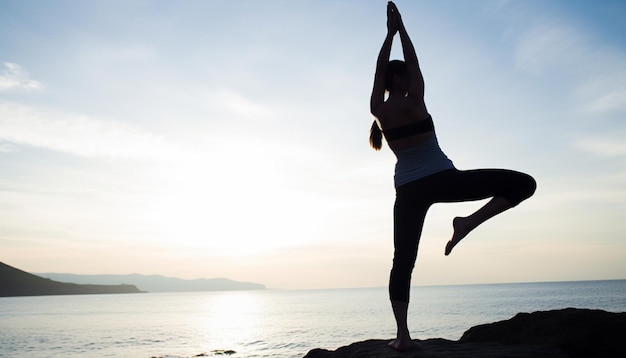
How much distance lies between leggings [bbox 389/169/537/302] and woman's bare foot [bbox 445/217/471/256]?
8.1 inches

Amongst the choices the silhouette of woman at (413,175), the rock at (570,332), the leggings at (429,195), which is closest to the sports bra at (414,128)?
the silhouette of woman at (413,175)

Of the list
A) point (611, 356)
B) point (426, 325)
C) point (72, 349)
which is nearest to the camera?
point (611, 356)

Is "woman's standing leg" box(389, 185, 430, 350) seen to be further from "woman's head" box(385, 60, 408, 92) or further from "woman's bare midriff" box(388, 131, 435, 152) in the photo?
"woman's head" box(385, 60, 408, 92)

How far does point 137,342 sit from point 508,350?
133 ft

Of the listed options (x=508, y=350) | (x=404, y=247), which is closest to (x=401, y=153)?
(x=404, y=247)

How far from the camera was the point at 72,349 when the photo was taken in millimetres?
35531

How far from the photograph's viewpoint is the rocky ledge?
190 inches

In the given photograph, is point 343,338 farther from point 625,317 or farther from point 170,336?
point 625,317

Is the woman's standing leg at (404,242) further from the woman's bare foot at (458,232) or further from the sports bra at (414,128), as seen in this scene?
the sports bra at (414,128)

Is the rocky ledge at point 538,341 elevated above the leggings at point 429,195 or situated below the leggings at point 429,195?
below

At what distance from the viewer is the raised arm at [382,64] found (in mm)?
4547

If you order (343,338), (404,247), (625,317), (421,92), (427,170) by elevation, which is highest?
(421,92)

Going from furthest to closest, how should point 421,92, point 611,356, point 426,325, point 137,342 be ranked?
point 426,325 < point 137,342 < point 611,356 < point 421,92

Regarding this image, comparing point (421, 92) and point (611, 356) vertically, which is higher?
point (421, 92)
